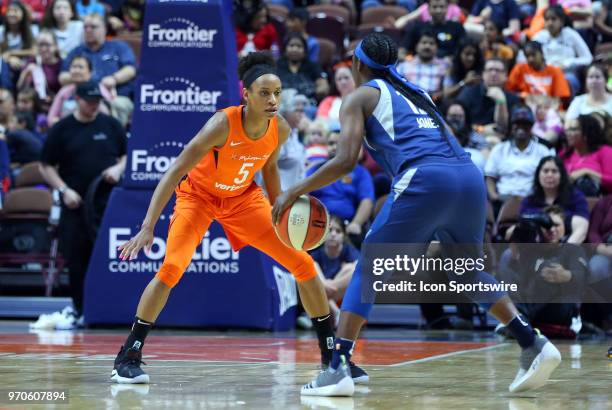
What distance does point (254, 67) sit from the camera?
668 centimetres

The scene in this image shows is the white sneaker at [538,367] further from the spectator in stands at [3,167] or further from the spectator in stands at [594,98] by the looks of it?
the spectator in stands at [3,167]

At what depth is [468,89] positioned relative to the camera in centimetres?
1273

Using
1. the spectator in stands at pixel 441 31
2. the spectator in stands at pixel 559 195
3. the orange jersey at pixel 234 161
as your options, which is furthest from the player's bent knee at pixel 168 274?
the spectator in stands at pixel 441 31

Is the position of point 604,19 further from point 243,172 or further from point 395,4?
point 243,172

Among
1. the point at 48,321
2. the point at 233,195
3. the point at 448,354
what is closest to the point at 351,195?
the point at 48,321

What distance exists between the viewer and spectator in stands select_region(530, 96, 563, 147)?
12.2 meters

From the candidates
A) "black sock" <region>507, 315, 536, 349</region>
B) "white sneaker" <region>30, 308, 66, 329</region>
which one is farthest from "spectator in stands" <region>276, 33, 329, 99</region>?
"black sock" <region>507, 315, 536, 349</region>

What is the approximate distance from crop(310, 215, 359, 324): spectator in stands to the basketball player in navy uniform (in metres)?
4.87

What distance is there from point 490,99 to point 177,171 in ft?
23.1

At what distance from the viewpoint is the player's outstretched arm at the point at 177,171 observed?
606cm

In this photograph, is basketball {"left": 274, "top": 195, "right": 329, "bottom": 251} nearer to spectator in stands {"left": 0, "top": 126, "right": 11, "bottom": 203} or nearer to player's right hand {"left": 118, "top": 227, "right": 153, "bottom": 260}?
player's right hand {"left": 118, "top": 227, "right": 153, "bottom": 260}

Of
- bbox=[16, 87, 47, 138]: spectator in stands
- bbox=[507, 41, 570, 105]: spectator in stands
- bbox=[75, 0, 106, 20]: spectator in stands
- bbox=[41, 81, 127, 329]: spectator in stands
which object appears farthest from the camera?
bbox=[75, 0, 106, 20]: spectator in stands

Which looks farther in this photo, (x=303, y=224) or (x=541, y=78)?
(x=541, y=78)

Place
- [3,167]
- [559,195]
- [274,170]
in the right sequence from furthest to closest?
1. [3,167]
2. [559,195]
3. [274,170]
